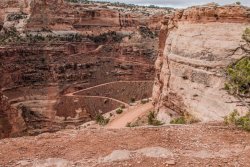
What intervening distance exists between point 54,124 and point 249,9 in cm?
3181

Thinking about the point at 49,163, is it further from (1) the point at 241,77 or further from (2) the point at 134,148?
(1) the point at 241,77

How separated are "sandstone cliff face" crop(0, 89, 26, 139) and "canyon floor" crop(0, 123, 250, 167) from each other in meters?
18.3

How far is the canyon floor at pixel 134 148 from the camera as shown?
1080 cm

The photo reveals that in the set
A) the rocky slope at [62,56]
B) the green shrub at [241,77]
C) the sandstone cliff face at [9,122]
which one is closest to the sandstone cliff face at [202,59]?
the green shrub at [241,77]

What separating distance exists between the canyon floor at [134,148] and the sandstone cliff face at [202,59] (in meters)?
7.95

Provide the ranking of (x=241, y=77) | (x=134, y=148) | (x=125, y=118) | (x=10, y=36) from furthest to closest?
(x=10, y=36), (x=125, y=118), (x=241, y=77), (x=134, y=148)

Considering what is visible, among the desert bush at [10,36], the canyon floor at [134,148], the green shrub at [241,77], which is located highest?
the green shrub at [241,77]

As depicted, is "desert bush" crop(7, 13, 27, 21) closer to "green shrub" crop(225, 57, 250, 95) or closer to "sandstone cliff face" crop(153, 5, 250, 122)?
"sandstone cliff face" crop(153, 5, 250, 122)

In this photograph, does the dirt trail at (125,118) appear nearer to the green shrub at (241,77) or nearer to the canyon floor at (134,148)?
the green shrub at (241,77)

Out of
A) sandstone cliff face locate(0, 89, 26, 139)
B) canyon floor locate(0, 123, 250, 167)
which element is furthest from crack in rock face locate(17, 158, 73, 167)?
sandstone cliff face locate(0, 89, 26, 139)

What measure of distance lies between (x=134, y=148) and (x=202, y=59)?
13787 millimetres

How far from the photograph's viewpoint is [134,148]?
1152cm

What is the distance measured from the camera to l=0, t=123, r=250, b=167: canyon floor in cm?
1080

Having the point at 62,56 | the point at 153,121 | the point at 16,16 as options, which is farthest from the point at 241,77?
the point at 16,16
